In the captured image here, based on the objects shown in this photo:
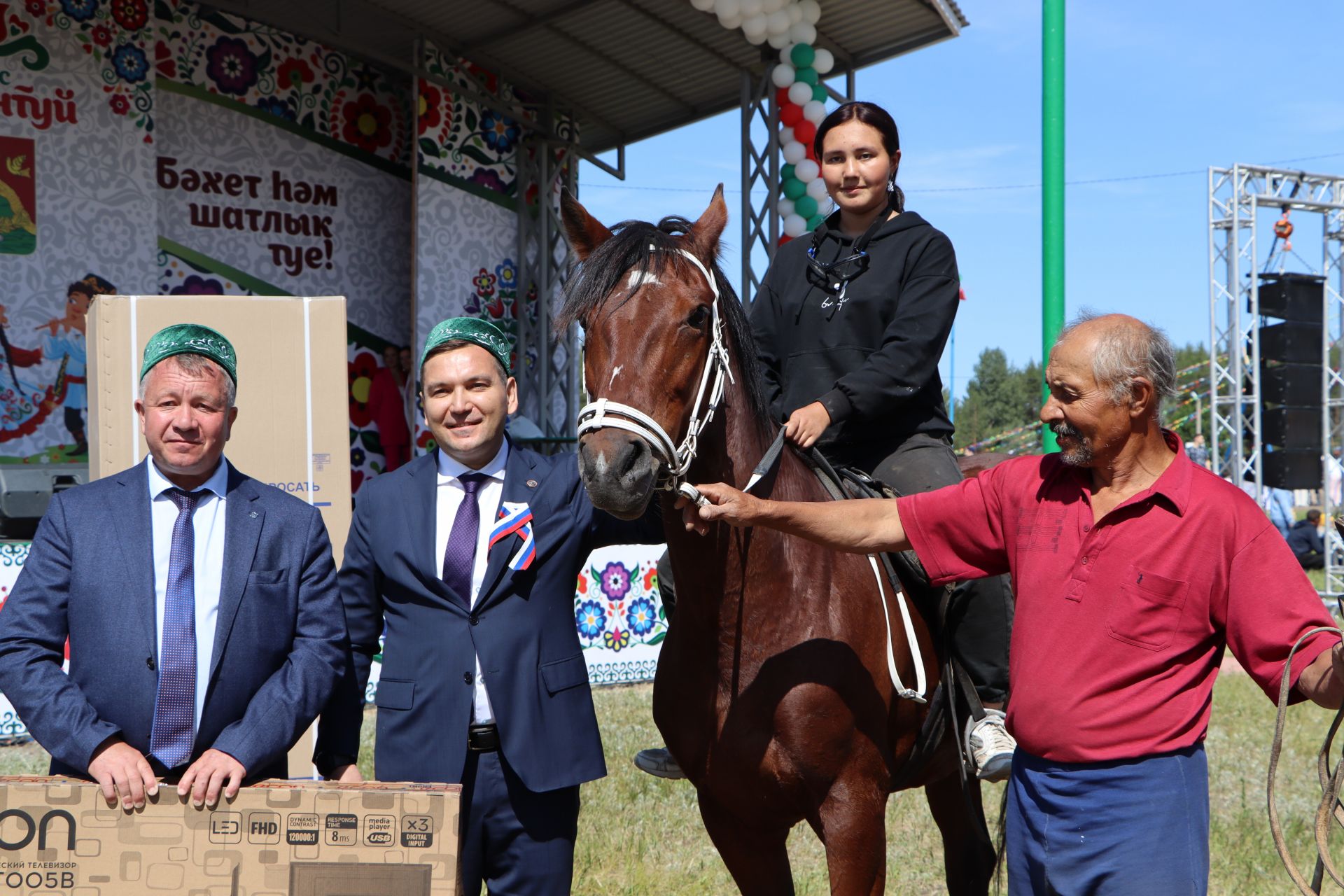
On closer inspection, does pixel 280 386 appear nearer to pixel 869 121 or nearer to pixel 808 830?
pixel 869 121

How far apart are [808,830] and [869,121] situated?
3360mm

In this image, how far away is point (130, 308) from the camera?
4.60m

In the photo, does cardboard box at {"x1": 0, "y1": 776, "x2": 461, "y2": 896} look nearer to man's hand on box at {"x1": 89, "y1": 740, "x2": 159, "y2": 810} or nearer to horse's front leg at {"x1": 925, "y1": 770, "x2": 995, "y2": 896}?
man's hand on box at {"x1": 89, "y1": 740, "x2": 159, "y2": 810}

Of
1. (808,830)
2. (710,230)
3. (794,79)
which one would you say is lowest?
(808,830)

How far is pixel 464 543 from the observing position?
8.84 ft

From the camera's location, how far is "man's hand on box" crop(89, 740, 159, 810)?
2127mm

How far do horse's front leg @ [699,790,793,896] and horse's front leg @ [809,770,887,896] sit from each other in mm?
194

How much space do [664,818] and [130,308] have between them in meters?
3.18

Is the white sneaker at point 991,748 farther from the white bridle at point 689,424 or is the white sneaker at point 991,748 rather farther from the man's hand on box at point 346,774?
the man's hand on box at point 346,774

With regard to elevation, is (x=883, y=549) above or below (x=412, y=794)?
above

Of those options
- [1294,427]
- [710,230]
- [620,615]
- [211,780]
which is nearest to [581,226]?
[710,230]

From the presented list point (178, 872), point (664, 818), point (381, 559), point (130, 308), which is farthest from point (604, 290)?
point (664, 818)

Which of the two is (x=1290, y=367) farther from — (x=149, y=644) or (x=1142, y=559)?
(x=149, y=644)

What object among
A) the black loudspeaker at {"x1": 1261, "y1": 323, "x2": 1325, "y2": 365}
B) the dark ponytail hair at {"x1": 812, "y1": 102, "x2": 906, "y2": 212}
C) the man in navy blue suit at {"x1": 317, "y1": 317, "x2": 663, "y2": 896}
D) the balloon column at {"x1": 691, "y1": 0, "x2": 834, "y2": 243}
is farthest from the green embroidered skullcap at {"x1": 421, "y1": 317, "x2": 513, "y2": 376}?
the black loudspeaker at {"x1": 1261, "y1": 323, "x2": 1325, "y2": 365}
